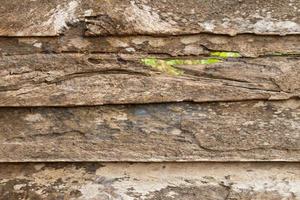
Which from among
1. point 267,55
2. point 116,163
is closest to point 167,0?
point 267,55

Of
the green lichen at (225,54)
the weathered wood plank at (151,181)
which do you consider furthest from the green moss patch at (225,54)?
the weathered wood plank at (151,181)

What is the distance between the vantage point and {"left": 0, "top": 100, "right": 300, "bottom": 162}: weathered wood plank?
85cm

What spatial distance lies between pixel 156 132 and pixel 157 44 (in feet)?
0.61

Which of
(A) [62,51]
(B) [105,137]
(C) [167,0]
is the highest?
(C) [167,0]

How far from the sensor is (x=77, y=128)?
0.86 meters

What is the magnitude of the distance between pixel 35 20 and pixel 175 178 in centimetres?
44

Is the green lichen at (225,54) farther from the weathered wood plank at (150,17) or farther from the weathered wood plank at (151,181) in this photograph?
the weathered wood plank at (151,181)

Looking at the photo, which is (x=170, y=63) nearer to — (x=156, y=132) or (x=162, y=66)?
(x=162, y=66)

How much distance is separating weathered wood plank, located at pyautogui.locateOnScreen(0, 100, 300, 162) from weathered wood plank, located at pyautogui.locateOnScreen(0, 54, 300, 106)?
0.09ft

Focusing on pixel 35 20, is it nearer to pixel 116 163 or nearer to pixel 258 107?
pixel 116 163

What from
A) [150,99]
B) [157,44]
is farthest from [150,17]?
[150,99]

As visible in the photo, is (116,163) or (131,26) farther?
(116,163)

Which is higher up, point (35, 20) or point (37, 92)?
point (35, 20)

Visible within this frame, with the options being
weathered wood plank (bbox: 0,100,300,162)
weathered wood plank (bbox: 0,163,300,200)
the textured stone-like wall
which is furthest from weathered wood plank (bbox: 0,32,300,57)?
weathered wood plank (bbox: 0,163,300,200)
